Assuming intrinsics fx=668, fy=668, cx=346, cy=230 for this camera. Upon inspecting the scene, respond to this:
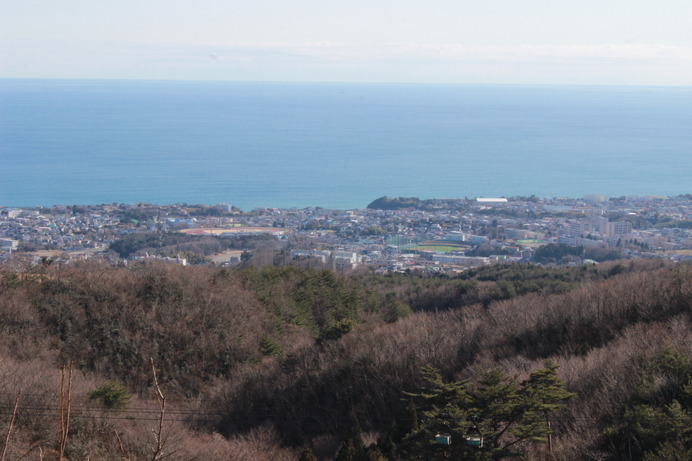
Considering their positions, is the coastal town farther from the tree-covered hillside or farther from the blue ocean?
the tree-covered hillside

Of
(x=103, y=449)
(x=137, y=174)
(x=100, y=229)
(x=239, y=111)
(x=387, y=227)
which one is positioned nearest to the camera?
(x=103, y=449)

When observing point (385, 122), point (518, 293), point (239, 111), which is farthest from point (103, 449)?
point (239, 111)

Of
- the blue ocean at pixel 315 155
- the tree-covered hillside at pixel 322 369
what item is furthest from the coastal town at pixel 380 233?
the tree-covered hillside at pixel 322 369

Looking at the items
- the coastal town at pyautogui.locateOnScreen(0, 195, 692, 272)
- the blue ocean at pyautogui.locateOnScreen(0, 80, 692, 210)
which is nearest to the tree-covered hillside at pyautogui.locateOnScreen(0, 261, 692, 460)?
the coastal town at pyautogui.locateOnScreen(0, 195, 692, 272)

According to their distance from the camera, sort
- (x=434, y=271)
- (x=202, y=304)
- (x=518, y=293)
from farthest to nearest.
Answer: (x=434, y=271) < (x=518, y=293) < (x=202, y=304)

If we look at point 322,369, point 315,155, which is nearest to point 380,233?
point 322,369

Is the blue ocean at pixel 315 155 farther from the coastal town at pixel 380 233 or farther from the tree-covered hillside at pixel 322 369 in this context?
the tree-covered hillside at pixel 322 369

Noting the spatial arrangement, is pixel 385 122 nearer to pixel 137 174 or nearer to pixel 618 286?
pixel 137 174
